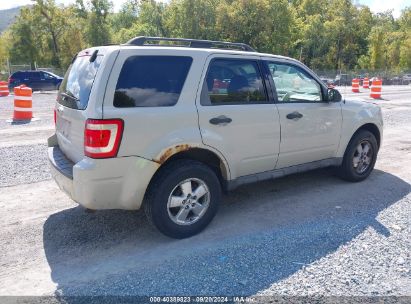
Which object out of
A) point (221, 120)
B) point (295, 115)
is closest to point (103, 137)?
point (221, 120)

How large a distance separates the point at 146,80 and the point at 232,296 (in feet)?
6.75

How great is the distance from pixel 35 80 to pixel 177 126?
2336 cm

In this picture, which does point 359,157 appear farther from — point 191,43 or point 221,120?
point 191,43

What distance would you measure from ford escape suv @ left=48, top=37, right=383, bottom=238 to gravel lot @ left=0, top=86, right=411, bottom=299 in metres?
0.43

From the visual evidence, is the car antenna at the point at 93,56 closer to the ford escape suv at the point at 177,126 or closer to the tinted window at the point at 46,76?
the ford escape suv at the point at 177,126

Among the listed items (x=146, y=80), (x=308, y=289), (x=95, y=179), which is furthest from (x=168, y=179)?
(x=308, y=289)

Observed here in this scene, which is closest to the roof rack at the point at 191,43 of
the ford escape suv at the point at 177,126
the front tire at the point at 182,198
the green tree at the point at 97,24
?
the ford escape suv at the point at 177,126

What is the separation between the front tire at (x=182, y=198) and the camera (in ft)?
11.5

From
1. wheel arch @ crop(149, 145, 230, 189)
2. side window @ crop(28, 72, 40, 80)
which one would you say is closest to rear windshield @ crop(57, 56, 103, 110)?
wheel arch @ crop(149, 145, 230, 189)

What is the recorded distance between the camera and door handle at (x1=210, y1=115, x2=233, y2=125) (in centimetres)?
374

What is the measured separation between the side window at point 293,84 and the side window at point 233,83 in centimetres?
28

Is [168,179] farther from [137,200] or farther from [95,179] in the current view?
[95,179]

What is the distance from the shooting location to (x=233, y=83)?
400 cm

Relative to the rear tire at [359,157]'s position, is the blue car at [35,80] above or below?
above
